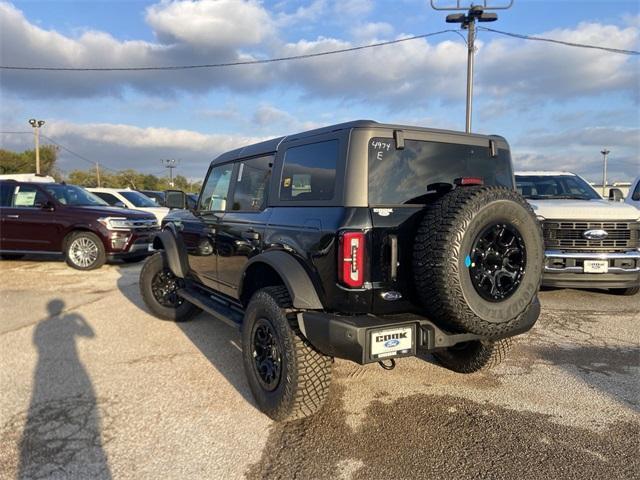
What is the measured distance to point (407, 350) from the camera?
2859mm

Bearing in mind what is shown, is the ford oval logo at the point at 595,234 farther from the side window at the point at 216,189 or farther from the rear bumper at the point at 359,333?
the side window at the point at 216,189

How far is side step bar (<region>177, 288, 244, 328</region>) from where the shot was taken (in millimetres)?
3936

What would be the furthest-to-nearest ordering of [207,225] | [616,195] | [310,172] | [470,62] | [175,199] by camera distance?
[470,62]
[616,195]
[175,199]
[207,225]
[310,172]

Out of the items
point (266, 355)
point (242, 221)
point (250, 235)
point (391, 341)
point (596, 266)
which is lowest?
point (266, 355)

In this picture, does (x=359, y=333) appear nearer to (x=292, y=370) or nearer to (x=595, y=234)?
(x=292, y=370)

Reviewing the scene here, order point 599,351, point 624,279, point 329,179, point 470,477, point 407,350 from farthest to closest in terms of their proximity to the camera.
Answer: point 624,279 → point 599,351 → point 329,179 → point 407,350 → point 470,477

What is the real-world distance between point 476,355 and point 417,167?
1.64 meters

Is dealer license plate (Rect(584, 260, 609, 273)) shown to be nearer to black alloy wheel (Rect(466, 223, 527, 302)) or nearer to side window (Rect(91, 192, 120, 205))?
black alloy wheel (Rect(466, 223, 527, 302))

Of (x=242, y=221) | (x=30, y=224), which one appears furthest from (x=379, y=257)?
(x=30, y=224)

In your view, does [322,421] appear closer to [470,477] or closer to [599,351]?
[470,477]

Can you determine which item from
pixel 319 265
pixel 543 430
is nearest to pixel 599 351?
pixel 543 430

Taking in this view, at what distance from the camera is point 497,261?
288cm

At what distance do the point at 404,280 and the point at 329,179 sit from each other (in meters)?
0.80

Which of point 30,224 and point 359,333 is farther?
point 30,224
